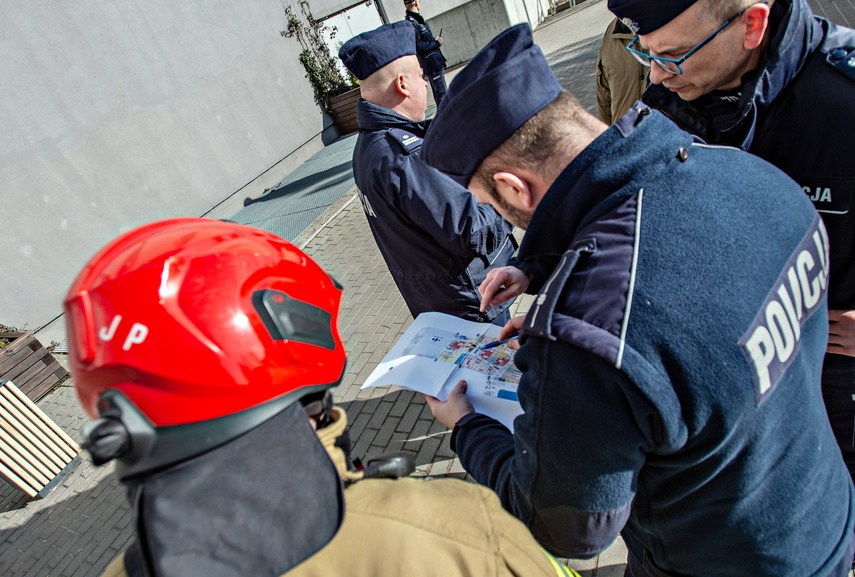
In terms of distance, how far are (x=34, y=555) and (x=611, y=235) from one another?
480 centimetres

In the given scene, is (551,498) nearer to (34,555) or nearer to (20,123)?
(34,555)

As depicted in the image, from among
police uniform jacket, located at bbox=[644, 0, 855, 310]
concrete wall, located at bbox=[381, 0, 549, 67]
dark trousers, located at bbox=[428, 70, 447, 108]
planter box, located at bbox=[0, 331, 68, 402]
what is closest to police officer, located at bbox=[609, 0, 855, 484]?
police uniform jacket, located at bbox=[644, 0, 855, 310]

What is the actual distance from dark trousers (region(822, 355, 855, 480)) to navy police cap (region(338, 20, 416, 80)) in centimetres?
227

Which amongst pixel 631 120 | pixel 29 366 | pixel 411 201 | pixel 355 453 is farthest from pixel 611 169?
pixel 29 366

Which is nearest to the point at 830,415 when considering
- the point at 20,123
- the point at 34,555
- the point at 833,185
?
the point at 833,185

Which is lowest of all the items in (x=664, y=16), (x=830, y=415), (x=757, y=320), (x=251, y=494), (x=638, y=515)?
(x=830, y=415)

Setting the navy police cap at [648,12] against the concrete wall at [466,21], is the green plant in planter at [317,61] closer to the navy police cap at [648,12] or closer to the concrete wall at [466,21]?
the concrete wall at [466,21]

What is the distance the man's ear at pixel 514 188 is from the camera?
1.18 meters

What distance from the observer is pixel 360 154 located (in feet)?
8.30

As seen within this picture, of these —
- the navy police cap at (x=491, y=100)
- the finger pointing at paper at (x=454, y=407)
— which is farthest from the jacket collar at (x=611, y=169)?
the finger pointing at paper at (x=454, y=407)

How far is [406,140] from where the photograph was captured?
235cm

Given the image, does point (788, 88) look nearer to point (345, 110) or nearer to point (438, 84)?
point (438, 84)

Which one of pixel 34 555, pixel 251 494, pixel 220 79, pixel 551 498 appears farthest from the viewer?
pixel 220 79

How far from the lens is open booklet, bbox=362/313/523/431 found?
1665 mm
